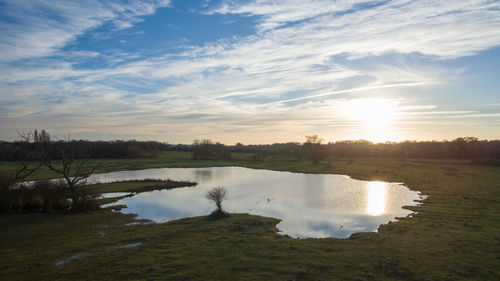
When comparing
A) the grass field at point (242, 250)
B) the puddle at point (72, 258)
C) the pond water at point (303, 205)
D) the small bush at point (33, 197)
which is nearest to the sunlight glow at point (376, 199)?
the pond water at point (303, 205)

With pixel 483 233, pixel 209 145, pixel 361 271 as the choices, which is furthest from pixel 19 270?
pixel 209 145

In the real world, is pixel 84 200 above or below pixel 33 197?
below

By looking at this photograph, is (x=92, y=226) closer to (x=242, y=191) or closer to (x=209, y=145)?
(x=242, y=191)

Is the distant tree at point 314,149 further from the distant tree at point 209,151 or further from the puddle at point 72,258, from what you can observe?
the puddle at point 72,258

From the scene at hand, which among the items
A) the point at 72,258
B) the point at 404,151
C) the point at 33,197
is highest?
the point at 404,151

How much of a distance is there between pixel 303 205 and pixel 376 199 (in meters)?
9.51

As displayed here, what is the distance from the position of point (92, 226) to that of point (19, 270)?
8602 mm

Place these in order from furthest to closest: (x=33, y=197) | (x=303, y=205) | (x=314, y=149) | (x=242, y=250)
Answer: (x=314, y=149)
(x=303, y=205)
(x=33, y=197)
(x=242, y=250)

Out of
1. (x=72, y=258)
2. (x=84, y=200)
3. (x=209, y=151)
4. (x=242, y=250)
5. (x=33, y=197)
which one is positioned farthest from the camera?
(x=209, y=151)

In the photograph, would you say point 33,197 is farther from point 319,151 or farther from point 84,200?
point 319,151

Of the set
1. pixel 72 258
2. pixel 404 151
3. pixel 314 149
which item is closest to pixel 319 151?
pixel 314 149

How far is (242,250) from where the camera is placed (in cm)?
1614

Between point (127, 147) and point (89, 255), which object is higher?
point (127, 147)

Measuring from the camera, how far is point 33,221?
23250 millimetres
